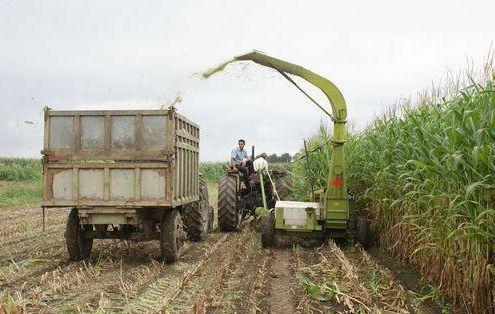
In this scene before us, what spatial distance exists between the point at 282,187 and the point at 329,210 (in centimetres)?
332

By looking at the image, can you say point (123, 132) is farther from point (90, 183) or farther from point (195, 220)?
point (195, 220)

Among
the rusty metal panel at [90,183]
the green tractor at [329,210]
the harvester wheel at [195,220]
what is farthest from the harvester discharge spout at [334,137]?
the rusty metal panel at [90,183]

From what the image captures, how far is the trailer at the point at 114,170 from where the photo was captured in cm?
862

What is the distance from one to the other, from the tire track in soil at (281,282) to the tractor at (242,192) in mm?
2716

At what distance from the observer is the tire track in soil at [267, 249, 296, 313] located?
6293 mm

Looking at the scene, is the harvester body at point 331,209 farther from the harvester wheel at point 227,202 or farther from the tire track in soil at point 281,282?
the harvester wheel at point 227,202

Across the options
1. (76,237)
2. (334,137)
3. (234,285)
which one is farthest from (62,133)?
(334,137)

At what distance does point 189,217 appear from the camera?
11.5 meters

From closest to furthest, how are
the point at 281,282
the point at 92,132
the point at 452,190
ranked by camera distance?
the point at 452,190
the point at 281,282
the point at 92,132

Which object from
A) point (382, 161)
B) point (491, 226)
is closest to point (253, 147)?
point (382, 161)

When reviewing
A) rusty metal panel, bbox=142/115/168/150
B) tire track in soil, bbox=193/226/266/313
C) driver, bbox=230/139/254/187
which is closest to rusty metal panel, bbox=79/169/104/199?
rusty metal panel, bbox=142/115/168/150

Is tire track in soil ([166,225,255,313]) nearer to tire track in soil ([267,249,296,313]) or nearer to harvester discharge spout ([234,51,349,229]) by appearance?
tire track in soil ([267,249,296,313])

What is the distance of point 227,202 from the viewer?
12.8 metres

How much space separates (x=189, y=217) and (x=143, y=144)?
3.03 metres
